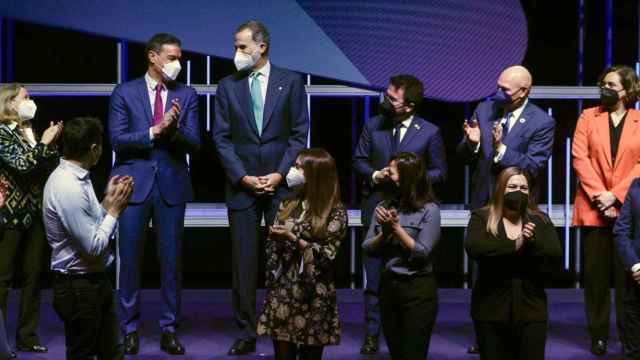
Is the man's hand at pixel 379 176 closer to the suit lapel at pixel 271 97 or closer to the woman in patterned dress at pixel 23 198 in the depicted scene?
the suit lapel at pixel 271 97

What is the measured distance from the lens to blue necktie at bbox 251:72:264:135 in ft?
19.1

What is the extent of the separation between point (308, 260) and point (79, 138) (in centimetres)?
108

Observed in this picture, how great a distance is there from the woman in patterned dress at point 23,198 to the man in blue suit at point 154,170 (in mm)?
364

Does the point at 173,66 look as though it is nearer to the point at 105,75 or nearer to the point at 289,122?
the point at 289,122

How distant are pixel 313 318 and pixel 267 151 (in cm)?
126

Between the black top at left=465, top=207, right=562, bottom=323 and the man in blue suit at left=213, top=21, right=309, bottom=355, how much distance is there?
1282 millimetres

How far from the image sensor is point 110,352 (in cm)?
457

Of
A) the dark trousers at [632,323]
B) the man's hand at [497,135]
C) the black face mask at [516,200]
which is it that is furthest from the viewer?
the man's hand at [497,135]

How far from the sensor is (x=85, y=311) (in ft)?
14.5

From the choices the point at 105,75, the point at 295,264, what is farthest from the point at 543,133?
the point at 105,75

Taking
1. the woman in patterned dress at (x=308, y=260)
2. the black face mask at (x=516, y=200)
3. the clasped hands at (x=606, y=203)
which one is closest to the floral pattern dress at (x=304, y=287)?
the woman in patterned dress at (x=308, y=260)

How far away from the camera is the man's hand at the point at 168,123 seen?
554 centimetres

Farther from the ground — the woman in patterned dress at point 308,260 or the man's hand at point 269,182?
the man's hand at point 269,182

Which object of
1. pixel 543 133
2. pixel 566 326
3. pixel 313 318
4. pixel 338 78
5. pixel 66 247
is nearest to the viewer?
pixel 66 247
